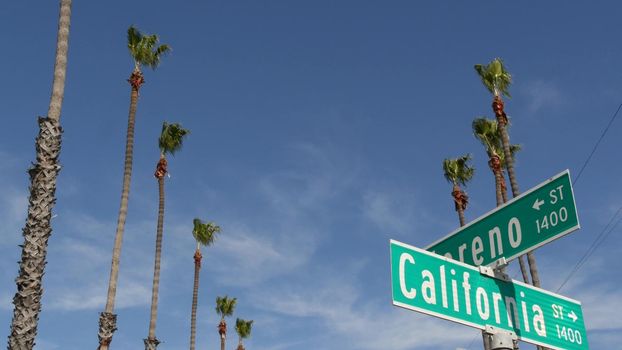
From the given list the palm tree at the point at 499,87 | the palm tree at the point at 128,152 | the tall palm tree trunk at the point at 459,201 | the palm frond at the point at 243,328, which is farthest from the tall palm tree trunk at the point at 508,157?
the palm frond at the point at 243,328

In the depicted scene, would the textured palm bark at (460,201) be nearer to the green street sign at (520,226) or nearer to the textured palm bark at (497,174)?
the textured palm bark at (497,174)

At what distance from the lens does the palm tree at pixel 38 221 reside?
11523mm

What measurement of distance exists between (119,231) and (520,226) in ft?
75.2

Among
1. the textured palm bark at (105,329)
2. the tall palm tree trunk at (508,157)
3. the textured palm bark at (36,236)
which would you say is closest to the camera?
the textured palm bark at (36,236)

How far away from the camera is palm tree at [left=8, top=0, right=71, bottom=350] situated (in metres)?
11.5

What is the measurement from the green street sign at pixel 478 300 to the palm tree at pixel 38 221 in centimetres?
950

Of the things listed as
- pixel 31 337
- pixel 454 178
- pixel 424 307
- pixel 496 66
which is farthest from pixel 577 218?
pixel 454 178

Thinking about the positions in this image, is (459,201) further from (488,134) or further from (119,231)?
(119,231)

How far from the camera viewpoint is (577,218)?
13.9ft

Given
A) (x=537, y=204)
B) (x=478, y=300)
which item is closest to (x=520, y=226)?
(x=537, y=204)

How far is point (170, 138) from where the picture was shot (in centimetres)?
3597

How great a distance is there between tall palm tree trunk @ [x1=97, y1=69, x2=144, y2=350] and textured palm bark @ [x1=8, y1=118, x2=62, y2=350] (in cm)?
1246

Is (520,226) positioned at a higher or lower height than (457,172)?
lower

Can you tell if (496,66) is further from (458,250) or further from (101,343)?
(458,250)
